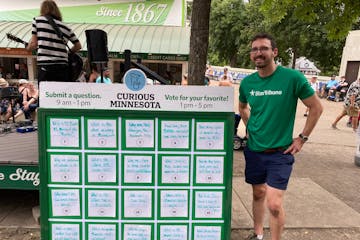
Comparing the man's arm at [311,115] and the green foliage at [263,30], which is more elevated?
the green foliage at [263,30]

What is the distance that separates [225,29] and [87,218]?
3623 centimetres

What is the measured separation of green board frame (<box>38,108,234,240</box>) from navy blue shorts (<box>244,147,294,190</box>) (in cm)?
48

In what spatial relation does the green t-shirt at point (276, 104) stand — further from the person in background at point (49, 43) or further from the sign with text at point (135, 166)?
the person in background at point (49, 43)

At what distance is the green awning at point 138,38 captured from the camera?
1597 centimetres

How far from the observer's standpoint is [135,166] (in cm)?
245

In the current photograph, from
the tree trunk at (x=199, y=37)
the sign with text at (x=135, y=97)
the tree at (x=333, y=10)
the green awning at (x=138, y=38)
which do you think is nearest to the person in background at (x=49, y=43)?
the tree trunk at (x=199, y=37)

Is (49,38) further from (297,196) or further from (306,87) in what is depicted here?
(297,196)

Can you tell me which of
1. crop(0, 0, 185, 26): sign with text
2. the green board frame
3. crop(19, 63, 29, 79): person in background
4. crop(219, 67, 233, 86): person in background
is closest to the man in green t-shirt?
the green board frame

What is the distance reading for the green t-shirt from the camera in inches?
106

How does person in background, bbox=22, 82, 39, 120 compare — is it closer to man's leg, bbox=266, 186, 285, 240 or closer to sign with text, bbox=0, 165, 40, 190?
sign with text, bbox=0, 165, 40, 190

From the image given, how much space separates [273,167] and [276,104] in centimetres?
51

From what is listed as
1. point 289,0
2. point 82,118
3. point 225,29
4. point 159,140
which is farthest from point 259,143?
point 225,29

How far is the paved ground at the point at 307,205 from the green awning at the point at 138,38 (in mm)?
10193

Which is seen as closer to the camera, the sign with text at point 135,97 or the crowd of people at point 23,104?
the sign with text at point 135,97
